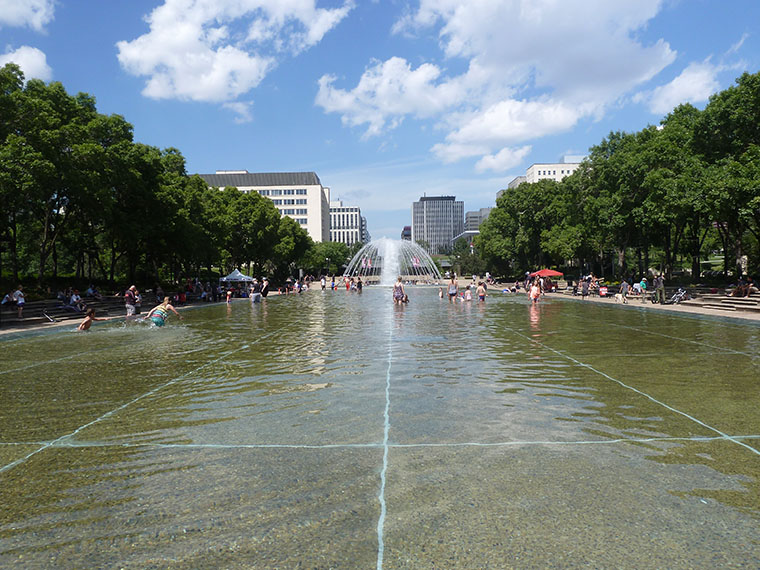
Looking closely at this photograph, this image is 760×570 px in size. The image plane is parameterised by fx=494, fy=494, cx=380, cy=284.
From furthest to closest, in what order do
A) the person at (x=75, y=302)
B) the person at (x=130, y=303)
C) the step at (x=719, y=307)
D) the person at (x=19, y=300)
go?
the person at (x=75, y=302)
the step at (x=719, y=307)
the person at (x=130, y=303)
the person at (x=19, y=300)

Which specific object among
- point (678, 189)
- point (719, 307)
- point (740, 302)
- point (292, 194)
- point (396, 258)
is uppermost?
point (292, 194)

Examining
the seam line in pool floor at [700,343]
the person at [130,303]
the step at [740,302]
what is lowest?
the seam line in pool floor at [700,343]

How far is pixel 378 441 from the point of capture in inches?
212

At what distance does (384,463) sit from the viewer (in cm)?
475

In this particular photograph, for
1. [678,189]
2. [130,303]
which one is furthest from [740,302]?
[130,303]

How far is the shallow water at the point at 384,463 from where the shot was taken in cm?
335

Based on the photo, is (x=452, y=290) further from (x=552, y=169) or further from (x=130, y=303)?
(x=552, y=169)

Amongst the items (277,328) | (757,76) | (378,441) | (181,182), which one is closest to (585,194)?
(757,76)

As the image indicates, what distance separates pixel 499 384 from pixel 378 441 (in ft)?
11.0

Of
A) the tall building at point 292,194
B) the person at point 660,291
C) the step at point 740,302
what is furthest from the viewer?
the tall building at point 292,194

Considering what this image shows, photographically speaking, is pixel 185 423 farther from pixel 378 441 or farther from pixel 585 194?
pixel 585 194

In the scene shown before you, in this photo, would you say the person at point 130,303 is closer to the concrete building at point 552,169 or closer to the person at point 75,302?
the person at point 75,302

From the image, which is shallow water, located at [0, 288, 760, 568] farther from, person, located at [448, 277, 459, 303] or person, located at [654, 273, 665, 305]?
person, located at [448, 277, 459, 303]

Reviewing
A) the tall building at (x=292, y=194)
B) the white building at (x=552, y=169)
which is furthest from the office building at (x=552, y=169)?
the tall building at (x=292, y=194)
